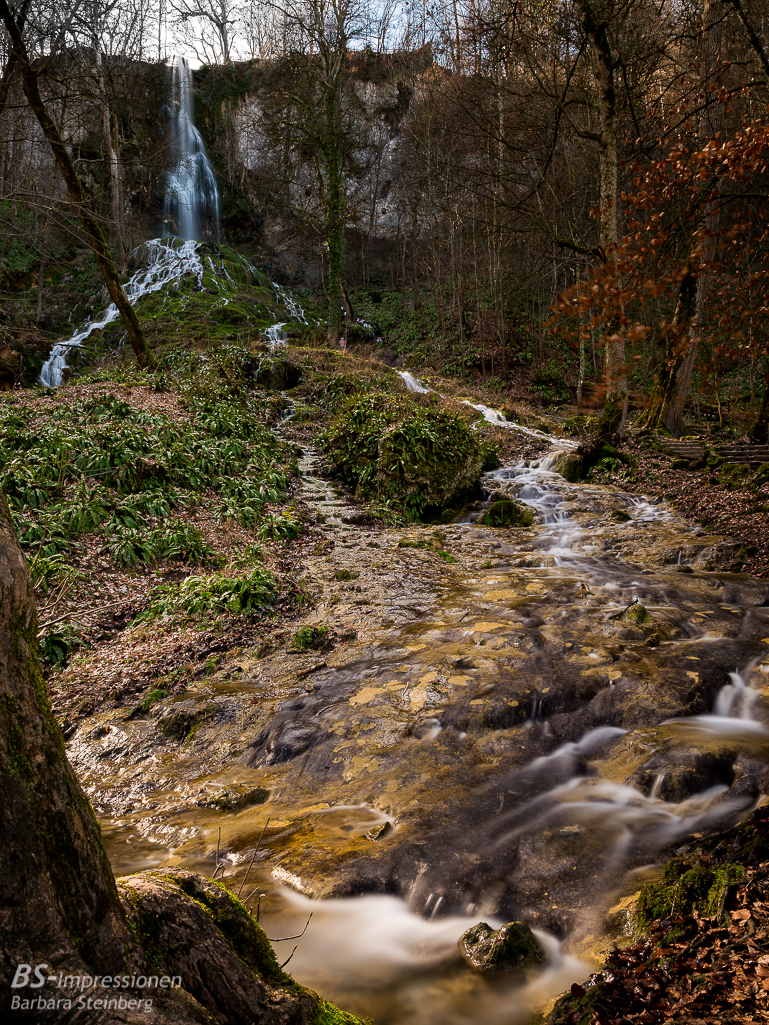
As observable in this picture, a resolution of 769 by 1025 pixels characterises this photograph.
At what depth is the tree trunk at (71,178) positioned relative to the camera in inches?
394

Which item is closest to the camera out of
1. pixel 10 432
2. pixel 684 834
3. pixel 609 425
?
pixel 684 834

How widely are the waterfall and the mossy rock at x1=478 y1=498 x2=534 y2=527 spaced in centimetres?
2539

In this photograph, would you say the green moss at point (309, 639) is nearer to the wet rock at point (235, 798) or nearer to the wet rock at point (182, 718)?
the wet rock at point (182, 718)

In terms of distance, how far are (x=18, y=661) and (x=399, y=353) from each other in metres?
28.1

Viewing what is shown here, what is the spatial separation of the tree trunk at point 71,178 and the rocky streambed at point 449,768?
7508 millimetres

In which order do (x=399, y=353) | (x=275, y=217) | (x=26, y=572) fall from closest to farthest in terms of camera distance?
1. (x=26, y=572)
2. (x=399, y=353)
3. (x=275, y=217)

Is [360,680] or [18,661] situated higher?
[18,661]

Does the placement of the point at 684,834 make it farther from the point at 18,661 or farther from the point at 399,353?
the point at 399,353

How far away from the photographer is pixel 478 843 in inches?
127

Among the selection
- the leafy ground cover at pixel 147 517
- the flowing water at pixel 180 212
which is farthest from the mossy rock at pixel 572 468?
the flowing water at pixel 180 212

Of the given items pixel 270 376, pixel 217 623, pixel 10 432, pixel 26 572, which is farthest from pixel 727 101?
pixel 270 376

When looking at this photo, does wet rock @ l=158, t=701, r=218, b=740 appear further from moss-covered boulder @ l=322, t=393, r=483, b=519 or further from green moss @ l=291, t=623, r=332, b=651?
moss-covered boulder @ l=322, t=393, r=483, b=519

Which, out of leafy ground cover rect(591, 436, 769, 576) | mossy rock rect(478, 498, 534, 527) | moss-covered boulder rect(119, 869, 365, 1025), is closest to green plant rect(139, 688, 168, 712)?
moss-covered boulder rect(119, 869, 365, 1025)

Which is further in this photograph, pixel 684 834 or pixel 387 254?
pixel 387 254
